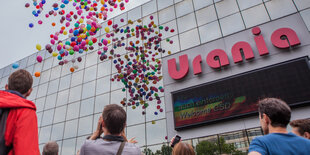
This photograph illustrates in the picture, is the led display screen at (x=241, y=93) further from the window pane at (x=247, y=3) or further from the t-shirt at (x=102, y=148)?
the t-shirt at (x=102, y=148)

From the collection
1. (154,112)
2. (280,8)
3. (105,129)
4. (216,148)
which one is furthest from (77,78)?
(105,129)

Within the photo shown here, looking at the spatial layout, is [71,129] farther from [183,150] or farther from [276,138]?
[276,138]

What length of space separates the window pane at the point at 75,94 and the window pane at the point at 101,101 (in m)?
2.02

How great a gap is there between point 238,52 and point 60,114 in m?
13.2

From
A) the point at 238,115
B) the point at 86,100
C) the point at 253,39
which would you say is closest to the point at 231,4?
the point at 253,39

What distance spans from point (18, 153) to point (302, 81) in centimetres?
900

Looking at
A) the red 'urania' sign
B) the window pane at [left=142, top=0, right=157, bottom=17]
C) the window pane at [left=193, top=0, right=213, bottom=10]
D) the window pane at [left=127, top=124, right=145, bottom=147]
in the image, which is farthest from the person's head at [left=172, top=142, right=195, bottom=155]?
the window pane at [left=142, top=0, right=157, bottom=17]

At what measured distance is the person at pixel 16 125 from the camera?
1.51 meters

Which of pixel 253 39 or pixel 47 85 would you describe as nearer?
pixel 253 39

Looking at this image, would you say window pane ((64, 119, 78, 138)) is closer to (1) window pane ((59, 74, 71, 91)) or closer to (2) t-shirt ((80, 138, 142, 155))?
(1) window pane ((59, 74, 71, 91))

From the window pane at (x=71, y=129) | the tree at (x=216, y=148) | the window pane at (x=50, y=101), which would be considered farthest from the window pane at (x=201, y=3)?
the window pane at (x=50, y=101)

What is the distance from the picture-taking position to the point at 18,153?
57.7 inches

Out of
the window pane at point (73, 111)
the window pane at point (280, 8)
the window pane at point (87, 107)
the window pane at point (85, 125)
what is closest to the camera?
the window pane at point (280, 8)

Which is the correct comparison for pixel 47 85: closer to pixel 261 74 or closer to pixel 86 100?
pixel 86 100
